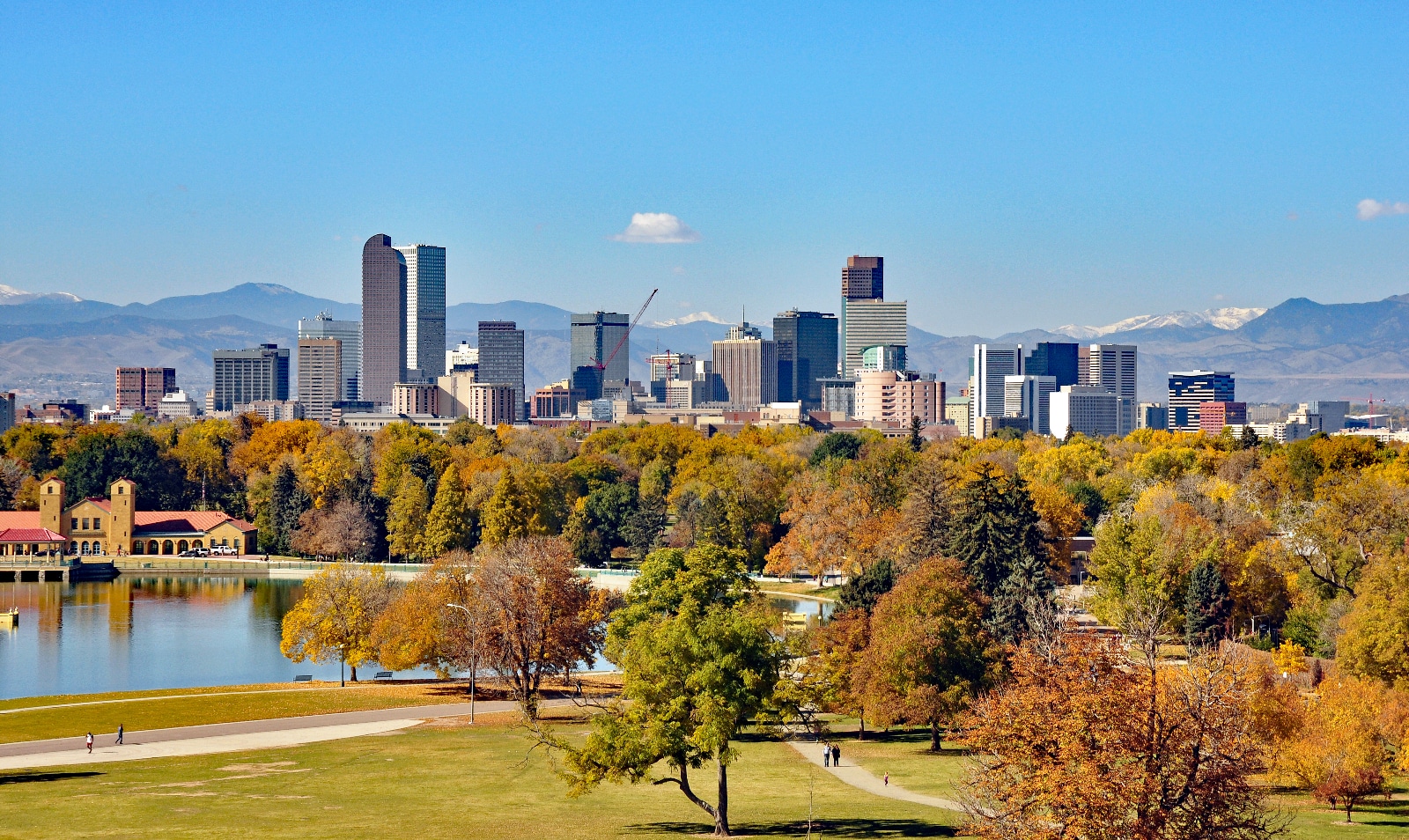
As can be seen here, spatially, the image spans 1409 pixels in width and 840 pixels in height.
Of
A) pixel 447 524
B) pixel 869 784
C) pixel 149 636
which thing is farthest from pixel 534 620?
pixel 447 524

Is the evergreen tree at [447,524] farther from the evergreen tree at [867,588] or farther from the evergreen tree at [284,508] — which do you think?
the evergreen tree at [867,588]

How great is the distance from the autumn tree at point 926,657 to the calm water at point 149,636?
25755 mm

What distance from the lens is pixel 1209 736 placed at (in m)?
24.8

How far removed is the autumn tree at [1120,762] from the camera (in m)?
23.7

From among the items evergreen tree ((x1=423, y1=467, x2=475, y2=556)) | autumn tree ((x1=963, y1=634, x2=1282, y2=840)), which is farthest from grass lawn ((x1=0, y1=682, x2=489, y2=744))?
evergreen tree ((x1=423, y1=467, x2=475, y2=556))

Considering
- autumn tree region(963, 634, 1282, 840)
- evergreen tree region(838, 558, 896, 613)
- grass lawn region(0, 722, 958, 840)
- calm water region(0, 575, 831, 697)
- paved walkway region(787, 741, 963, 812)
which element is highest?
autumn tree region(963, 634, 1282, 840)

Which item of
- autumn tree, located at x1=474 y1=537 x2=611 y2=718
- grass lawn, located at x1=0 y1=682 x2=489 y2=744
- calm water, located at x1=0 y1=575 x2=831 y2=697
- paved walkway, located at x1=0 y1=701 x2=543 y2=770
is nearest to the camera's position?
paved walkway, located at x1=0 y1=701 x2=543 y2=770

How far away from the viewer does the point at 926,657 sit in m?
51.7

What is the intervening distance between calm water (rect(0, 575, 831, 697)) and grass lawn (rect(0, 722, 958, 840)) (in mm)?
21743

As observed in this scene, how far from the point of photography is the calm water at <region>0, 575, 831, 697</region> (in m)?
67.0

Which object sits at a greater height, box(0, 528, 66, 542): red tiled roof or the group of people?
box(0, 528, 66, 542): red tiled roof

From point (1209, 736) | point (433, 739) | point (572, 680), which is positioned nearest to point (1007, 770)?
point (1209, 736)

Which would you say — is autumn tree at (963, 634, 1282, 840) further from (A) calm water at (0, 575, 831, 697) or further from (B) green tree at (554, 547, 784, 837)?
(A) calm water at (0, 575, 831, 697)

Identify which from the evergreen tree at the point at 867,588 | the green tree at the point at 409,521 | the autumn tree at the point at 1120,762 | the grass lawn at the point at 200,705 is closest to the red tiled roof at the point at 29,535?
the green tree at the point at 409,521
